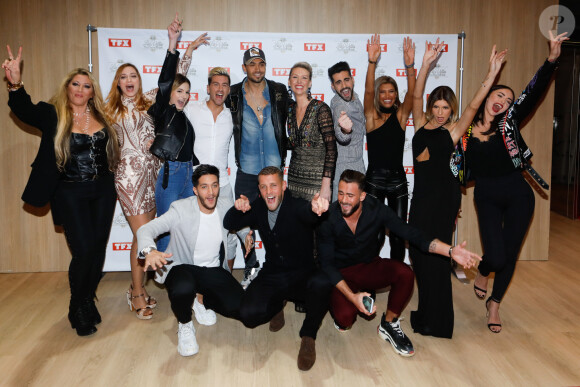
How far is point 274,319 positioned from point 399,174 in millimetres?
1452

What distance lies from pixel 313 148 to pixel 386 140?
24.2 inches

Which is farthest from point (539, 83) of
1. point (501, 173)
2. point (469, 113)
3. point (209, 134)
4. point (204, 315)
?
point (204, 315)

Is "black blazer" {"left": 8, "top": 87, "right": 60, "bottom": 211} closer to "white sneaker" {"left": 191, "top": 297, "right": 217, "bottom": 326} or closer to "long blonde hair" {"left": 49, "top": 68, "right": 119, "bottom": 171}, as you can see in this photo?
"long blonde hair" {"left": 49, "top": 68, "right": 119, "bottom": 171}

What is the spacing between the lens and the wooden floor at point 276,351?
9.39 feet

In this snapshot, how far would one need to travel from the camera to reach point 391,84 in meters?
3.88

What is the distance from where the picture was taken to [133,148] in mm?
3631

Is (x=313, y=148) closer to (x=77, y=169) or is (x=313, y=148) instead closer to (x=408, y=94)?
(x=408, y=94)

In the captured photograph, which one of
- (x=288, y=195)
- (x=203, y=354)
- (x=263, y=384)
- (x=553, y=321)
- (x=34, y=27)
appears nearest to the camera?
(x=263, y=384)

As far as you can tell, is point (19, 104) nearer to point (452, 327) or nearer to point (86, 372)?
point (86, 372)

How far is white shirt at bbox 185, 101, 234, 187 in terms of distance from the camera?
3.83 m

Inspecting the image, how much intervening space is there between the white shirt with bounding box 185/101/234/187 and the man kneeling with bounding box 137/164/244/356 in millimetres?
456

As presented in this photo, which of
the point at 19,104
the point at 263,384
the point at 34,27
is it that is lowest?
the point at 263,384

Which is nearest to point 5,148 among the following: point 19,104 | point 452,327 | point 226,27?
point 19,104

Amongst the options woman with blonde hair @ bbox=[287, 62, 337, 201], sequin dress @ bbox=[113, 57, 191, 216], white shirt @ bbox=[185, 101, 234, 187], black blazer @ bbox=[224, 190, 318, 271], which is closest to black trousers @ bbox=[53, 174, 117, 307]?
sequin dress @ bbox=[113, 57, 191, 216]
